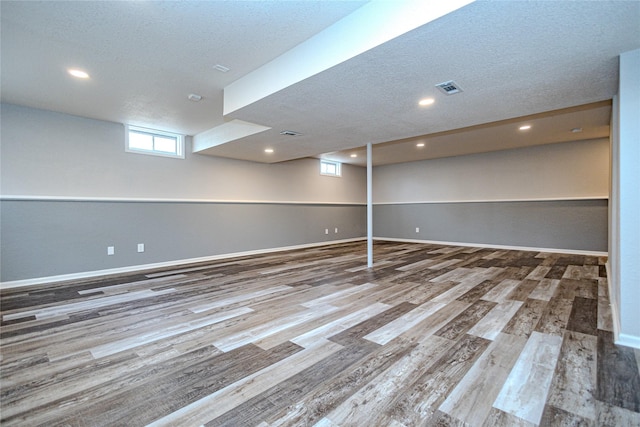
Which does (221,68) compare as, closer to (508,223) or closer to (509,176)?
(509,176)

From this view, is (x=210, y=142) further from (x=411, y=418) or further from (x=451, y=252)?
(x=451, y=252)

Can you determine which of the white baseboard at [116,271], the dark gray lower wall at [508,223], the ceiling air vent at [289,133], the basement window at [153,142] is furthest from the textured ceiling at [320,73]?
the dark gray lower wall at [508,223]

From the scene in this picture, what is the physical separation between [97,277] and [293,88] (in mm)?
4288

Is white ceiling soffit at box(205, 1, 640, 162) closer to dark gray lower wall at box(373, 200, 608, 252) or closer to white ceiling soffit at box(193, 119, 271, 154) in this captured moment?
white ceiling soffit at box(193, 119, 271, 154)

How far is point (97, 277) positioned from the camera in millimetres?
4562

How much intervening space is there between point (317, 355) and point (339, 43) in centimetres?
239

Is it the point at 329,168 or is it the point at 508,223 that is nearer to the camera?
the point at 508,223

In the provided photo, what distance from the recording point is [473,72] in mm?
2541

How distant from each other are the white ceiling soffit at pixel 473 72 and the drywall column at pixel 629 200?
23cm

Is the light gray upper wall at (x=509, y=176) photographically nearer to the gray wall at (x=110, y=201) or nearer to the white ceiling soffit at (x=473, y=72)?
the gray wall at (x=110, y=201)

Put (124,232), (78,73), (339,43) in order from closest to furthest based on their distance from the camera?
(339,43) → (78,73) → (124,232)

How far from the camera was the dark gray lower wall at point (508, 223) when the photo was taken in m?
6.21

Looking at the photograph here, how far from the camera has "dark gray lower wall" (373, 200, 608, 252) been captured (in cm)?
621

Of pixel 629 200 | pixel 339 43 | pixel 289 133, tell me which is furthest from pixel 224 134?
pixel 629 200
